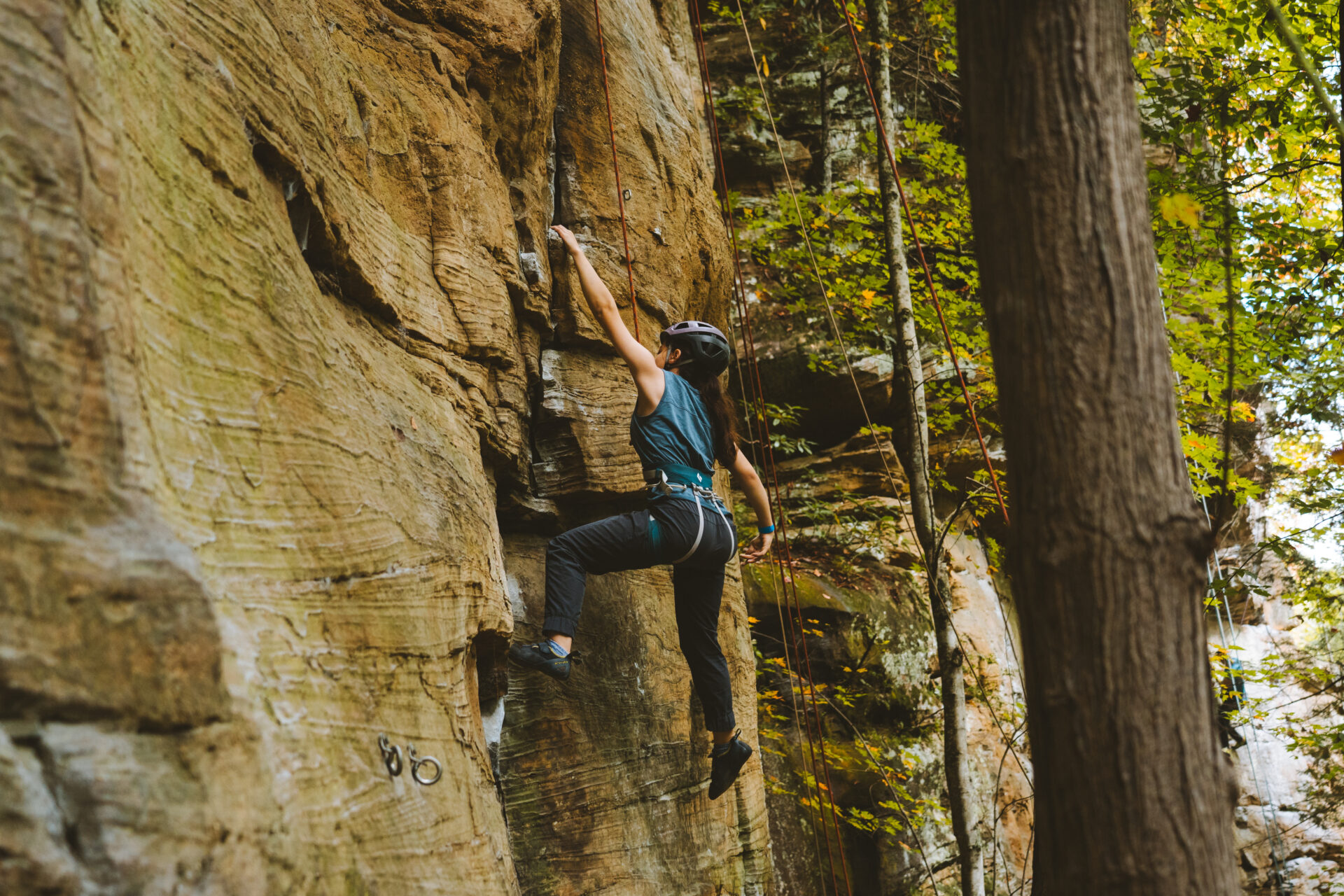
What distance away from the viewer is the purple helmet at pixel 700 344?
441cm

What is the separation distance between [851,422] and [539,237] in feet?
18.6

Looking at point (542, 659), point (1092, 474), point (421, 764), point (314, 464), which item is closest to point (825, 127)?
point (542, 659)

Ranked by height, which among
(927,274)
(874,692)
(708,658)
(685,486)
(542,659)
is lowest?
(874,692)

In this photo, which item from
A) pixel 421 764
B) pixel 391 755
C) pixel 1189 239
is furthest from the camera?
pixel 1189 239

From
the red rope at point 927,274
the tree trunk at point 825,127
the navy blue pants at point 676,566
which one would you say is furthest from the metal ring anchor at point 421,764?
the tree trunk at point 825,127

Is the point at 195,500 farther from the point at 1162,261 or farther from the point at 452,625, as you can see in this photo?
the point at 1162,261

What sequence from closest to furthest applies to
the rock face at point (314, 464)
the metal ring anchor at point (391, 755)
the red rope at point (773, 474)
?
the rock face at point (314, 464) < the metal ring anchor at point (391, 755) < the red rope at point (773, 474)

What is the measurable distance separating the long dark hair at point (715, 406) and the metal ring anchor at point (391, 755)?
240 cm

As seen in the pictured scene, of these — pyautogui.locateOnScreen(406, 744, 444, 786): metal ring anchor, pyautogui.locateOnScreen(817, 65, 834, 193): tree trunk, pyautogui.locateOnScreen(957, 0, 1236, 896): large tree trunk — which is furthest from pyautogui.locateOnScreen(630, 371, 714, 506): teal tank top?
pyautogui.locateOnScreen(817, 65, 834, 193): tree trunk

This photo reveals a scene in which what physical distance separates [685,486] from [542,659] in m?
1.04

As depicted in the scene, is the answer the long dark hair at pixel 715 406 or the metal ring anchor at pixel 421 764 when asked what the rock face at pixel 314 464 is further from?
the long dark hair at pixel 715 406

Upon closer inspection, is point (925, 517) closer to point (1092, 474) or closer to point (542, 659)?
point (542, 659)

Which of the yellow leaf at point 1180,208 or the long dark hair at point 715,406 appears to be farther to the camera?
the long dark hair at point 715,406

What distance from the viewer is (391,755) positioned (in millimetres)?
2443
